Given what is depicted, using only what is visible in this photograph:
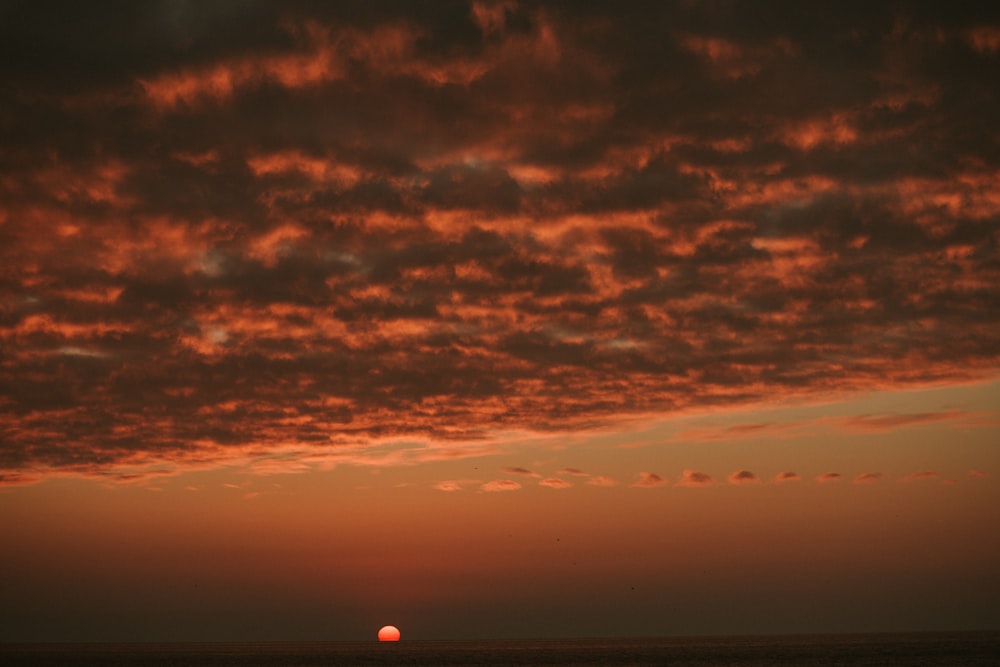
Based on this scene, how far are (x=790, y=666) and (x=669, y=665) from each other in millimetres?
19172

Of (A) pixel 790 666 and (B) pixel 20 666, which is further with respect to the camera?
(B) pixel 20 666

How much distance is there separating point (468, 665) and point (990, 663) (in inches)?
3118

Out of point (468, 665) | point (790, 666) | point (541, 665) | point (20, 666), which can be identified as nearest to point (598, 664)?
point (541, 665)

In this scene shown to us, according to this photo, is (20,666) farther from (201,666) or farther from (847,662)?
(847,662)

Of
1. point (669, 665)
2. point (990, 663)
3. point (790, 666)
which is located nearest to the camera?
point (990, 663)

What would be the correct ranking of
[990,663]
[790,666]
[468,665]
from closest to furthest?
1. [990,663]
2. [790,666]
3. [468,665]

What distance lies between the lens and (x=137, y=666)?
569ft

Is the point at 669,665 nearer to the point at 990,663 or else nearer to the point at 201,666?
the point at 990,663

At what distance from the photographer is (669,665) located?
148 meters

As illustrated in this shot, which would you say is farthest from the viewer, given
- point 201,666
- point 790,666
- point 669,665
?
point 201,666

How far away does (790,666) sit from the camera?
13825cm

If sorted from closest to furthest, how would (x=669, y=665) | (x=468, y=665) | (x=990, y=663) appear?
1. (x=990, y=663)
2. (x=669, y=665)
3. (x=468, y=665)

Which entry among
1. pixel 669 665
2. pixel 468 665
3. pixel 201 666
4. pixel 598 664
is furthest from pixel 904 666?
pixel 201 666

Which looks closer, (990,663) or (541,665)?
(990,663)
